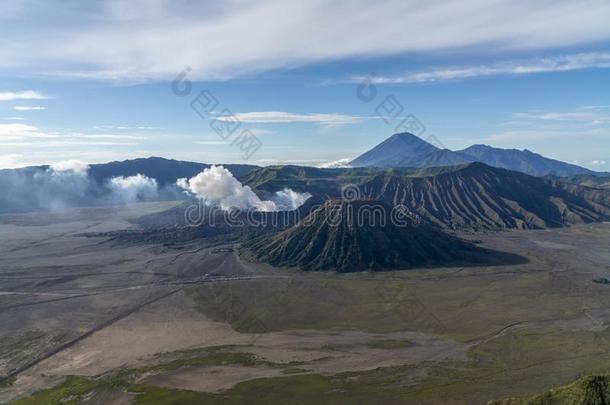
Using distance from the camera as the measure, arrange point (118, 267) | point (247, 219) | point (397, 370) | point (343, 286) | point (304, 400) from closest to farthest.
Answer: point (304, 400)
point (397, 370)
point (343, 286)
point (118, 267)
point (247, 219)

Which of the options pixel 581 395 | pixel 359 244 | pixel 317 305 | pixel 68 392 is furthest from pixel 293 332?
pixel 359 244

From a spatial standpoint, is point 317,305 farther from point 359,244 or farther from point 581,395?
point 581,395

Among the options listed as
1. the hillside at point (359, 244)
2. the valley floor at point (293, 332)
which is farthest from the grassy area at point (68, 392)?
the hillside at point (359, 244)

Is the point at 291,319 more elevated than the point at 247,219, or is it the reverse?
the point at 247,219

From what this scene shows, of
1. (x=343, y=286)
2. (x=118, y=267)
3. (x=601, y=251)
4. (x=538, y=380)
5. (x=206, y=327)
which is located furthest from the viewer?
(x=601, y=251)

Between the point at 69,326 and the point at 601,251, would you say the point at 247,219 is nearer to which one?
the point at 69,326

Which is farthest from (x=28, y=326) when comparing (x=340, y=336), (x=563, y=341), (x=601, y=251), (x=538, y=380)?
(x=601, y=251)
